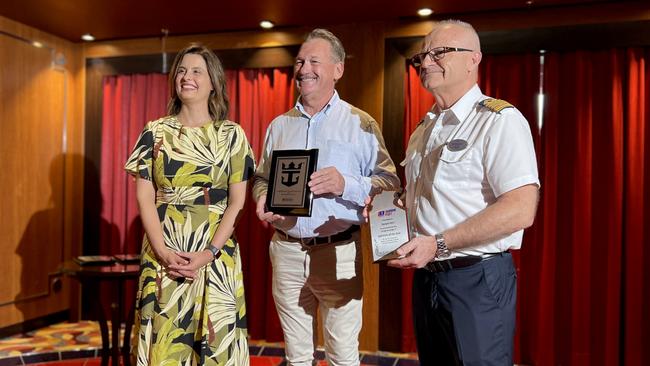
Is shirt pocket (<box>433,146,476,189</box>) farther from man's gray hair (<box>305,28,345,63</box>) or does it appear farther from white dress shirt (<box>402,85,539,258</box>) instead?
man's gray hair (<box>305,28,345,63</box>)

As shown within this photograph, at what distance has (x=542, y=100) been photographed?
381 centimetres

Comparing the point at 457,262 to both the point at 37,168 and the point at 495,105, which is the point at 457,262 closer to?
the point at 495,105

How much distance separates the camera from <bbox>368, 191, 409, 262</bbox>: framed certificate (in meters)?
1.64

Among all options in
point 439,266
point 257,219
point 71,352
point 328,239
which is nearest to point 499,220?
point 439,266

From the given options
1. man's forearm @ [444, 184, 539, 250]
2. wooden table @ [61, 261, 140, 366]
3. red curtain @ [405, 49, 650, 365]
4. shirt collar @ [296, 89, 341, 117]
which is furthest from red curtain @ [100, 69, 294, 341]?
man's forearm @ [444, 184, 539, 250]

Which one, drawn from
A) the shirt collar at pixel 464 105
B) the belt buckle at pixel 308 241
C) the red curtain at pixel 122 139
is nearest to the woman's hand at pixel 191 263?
the belt buckle at pixel 308 241

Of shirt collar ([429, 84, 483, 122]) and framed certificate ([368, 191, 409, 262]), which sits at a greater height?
shirt collar ([429, 84, 483, 122])

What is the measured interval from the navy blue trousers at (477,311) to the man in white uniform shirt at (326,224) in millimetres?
701

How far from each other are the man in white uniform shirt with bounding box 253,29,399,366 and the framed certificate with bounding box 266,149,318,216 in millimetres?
146

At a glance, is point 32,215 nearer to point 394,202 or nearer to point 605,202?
point 394,202

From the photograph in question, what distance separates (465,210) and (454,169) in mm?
118

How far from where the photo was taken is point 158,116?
15.3ft

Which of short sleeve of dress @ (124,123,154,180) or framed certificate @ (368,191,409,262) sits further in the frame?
short sleeve of dress @ (124,123,154,180)

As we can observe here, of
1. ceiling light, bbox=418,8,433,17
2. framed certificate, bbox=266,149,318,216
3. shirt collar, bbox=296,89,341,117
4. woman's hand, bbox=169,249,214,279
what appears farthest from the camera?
ceiling light, bbox=418,8,433,17
